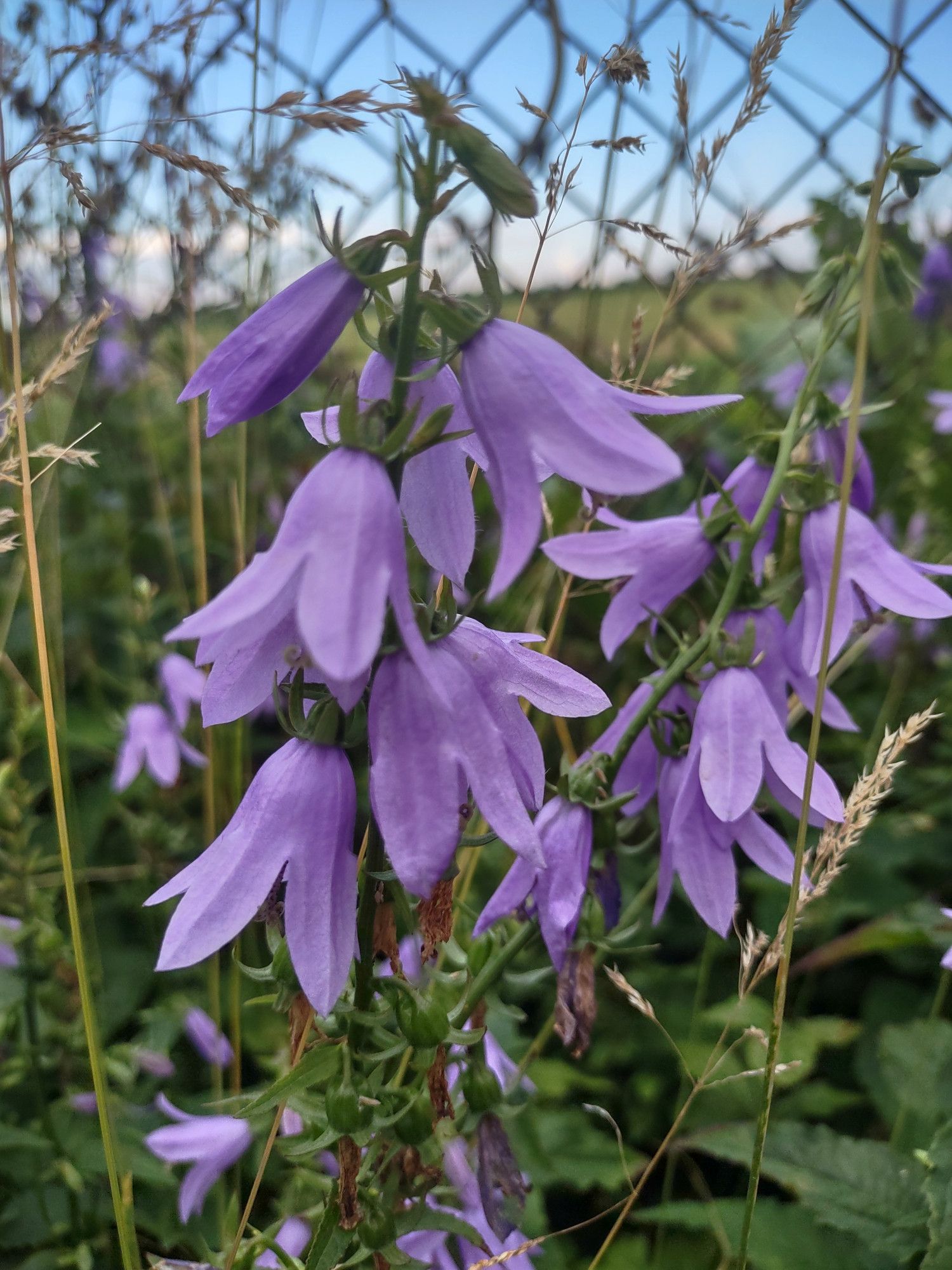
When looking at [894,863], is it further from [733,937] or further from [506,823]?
[506,823]

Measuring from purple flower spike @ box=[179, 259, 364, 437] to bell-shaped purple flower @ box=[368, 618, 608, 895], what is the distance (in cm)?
16

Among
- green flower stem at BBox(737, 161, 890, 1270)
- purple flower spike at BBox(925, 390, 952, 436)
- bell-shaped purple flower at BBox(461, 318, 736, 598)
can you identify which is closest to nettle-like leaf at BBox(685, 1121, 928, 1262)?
green flower stem at BBox(737, 161, 890, 1270)

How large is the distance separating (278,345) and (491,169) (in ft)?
0.47

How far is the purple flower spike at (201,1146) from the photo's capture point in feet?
3.11

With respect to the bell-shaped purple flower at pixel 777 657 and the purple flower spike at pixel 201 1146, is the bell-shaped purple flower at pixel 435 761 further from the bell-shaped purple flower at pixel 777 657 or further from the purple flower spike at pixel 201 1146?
the purple flower spike at pixel 201 1146

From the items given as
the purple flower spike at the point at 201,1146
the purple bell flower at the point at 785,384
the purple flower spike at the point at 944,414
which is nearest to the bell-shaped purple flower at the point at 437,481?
the purple flower spike at the point at 201,1146

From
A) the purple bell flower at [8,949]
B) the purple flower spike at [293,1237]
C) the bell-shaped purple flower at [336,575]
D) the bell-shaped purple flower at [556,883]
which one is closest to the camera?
the bell-shaped purple flower at [336,575]

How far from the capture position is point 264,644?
57 cm

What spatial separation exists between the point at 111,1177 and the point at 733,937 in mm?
1157

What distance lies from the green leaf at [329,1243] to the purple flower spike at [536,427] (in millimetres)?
470

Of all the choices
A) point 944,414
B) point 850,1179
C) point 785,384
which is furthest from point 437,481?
point 785,384

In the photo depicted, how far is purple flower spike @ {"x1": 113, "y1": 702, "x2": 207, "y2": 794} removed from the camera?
1601 millimetres

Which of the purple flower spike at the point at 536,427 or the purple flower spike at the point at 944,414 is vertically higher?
the purple flower spike at the point at 944,414

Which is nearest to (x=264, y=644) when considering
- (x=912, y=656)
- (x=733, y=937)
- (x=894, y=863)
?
A: (x=733, y=937)
